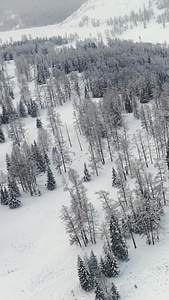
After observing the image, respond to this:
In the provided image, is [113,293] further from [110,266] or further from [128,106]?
[128,106]

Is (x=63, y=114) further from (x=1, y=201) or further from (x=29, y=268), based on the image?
(x=29, y=268)

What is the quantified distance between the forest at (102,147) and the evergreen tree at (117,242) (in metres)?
0.16

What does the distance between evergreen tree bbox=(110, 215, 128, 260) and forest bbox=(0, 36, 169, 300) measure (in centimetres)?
16

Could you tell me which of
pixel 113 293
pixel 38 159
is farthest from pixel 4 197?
pixel 113 293

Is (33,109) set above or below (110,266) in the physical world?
above

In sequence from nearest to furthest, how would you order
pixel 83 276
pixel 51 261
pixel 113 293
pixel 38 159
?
1. pixel 113 293
2. pixel 83 276
3. pixel 51 261
4. pixel 38 159

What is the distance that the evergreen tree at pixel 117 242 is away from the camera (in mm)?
49375

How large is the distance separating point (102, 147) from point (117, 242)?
4373 centimetres

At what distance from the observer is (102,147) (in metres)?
90.8

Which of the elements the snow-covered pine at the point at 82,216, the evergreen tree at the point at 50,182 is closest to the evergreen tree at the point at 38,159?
the evergreen tree at the point at 50,182

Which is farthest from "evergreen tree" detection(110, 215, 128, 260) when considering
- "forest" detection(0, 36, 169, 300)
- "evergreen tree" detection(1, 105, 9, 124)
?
"evergreen tree" detection(1, 105, 9, 124)

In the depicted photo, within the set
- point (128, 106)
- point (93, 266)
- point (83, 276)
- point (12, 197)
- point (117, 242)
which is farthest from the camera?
point (128, 106)

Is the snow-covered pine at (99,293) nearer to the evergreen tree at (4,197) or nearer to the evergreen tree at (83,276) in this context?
the evergreen tree at (83,276)

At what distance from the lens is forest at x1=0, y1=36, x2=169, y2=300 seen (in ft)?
171
